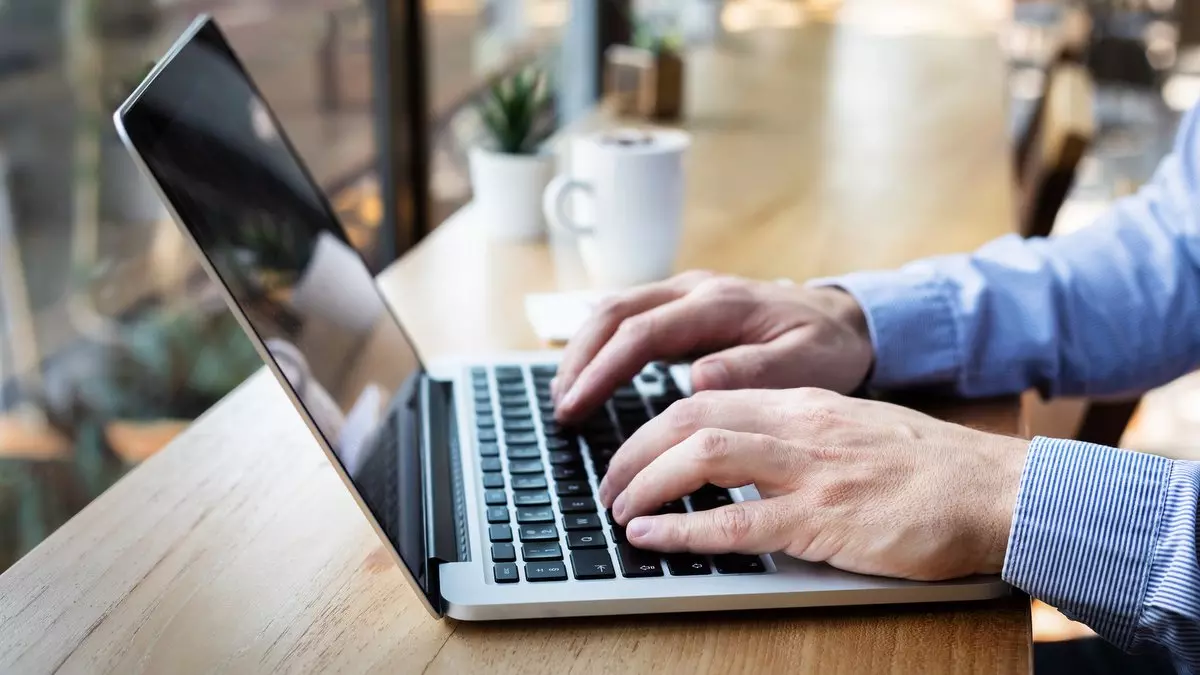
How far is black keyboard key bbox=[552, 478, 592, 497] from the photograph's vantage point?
A: 637 mm

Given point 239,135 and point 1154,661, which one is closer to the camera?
point 239,135

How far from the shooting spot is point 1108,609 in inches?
22.5

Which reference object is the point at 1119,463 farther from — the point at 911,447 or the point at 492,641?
the point at 492,641

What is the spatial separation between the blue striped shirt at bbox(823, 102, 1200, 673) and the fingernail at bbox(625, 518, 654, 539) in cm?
17

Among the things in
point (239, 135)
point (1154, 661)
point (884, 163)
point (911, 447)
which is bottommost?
point (1154, 661)

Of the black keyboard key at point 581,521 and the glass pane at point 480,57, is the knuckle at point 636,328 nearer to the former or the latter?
the black keyboard key at point 581,521

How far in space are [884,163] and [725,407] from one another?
0.98 metres

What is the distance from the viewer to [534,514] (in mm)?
613

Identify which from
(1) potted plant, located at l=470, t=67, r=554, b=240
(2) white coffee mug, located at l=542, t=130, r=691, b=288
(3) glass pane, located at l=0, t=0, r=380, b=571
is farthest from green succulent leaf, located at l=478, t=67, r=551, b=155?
(3) glass pane, located at l=0, t=0, r=380, b=571

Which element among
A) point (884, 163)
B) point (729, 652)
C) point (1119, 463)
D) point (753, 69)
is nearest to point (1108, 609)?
point (1119, 463)

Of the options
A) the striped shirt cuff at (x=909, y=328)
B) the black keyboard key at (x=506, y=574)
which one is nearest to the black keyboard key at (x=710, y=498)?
the black keyboard key at (x=506, y=574)

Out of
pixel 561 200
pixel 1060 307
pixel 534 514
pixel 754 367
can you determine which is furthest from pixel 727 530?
pixel 561 200

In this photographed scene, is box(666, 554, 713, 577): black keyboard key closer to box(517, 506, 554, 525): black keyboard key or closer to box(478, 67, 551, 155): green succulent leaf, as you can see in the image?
box(517, 506, 554, 525): black keyboard key

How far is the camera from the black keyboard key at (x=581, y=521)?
23.6 inches
